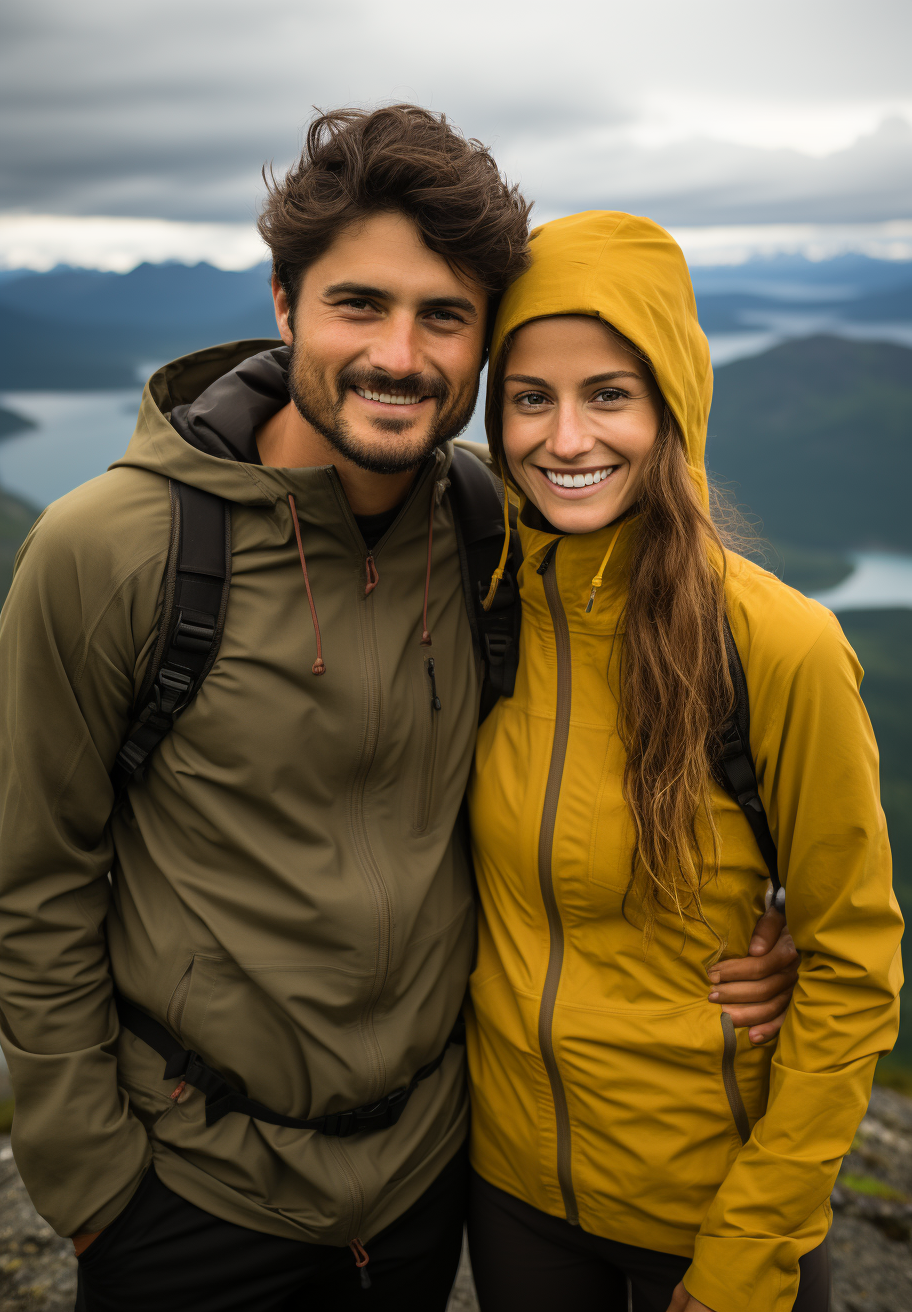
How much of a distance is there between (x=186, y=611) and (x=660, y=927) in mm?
1547

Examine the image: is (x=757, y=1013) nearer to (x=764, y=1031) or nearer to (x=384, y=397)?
(x=764, y=1031)

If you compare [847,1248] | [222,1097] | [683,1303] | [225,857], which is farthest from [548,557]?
[847,1248]

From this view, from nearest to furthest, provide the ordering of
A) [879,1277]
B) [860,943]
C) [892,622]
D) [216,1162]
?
[860,943]
[216,1162]
[879,1277]
[892,622]

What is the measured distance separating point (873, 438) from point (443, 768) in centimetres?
3718

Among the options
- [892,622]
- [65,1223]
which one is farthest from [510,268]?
[892,622]

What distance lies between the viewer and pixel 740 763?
2242 millimetres

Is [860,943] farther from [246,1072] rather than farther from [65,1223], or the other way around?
[65,1223]

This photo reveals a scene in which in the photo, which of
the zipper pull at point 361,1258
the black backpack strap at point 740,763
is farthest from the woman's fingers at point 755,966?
the zipper pull at point 361,1258

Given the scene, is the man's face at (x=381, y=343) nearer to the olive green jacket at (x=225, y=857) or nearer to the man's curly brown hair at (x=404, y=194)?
the man's curly brown hair at (x=404, y=194)

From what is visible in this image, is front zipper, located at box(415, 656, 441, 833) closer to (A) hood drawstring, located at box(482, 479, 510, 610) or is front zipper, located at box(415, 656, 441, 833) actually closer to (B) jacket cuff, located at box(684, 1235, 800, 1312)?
(A) hood drawstring, located at box(482, 479, 510, 610)

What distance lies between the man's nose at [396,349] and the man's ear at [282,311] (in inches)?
15.2

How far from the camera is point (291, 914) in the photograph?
2250 millimetres

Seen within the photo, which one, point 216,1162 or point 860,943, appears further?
point 216,1162

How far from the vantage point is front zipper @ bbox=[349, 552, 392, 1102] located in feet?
7.59
